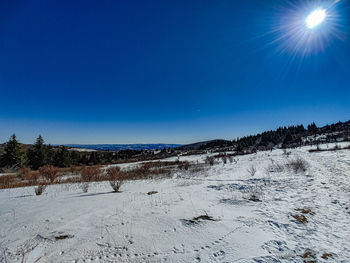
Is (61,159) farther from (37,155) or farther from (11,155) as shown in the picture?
(11,155)

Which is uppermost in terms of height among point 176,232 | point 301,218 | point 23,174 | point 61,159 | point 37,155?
point 37,155

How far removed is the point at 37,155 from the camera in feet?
98.3

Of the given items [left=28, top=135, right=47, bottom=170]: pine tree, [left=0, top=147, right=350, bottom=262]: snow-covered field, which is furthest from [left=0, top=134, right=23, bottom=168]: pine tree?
[left=0, top=147, right=350, bottom=262]: snow-covered field

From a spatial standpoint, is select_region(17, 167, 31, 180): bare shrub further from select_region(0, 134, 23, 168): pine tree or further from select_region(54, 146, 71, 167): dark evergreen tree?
select_region(54, 146, 71, 167): dark evergreen tree

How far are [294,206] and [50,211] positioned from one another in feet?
23.4

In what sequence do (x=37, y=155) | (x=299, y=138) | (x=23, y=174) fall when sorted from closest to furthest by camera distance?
1. (x=23, y=174)
2. (x=37, y=155)
3. (x=299, y=138)

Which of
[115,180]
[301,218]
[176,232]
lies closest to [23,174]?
[115,180]

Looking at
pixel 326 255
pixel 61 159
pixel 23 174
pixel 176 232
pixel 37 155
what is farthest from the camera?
pixel 61 159

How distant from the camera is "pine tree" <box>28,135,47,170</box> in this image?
97.4 feet

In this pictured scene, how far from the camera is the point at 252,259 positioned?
7.48 feet

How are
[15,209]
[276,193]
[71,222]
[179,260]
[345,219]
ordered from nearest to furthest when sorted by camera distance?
1. [179,260]
2. [71,222]
3. [345,219]
4. [15,209]
5. [276,193]

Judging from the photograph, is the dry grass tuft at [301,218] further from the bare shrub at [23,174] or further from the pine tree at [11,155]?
the pine tree at [11,155]

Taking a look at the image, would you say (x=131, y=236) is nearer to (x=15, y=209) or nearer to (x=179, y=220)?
(x=179, y=220)

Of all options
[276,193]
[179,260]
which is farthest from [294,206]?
[179,260]
